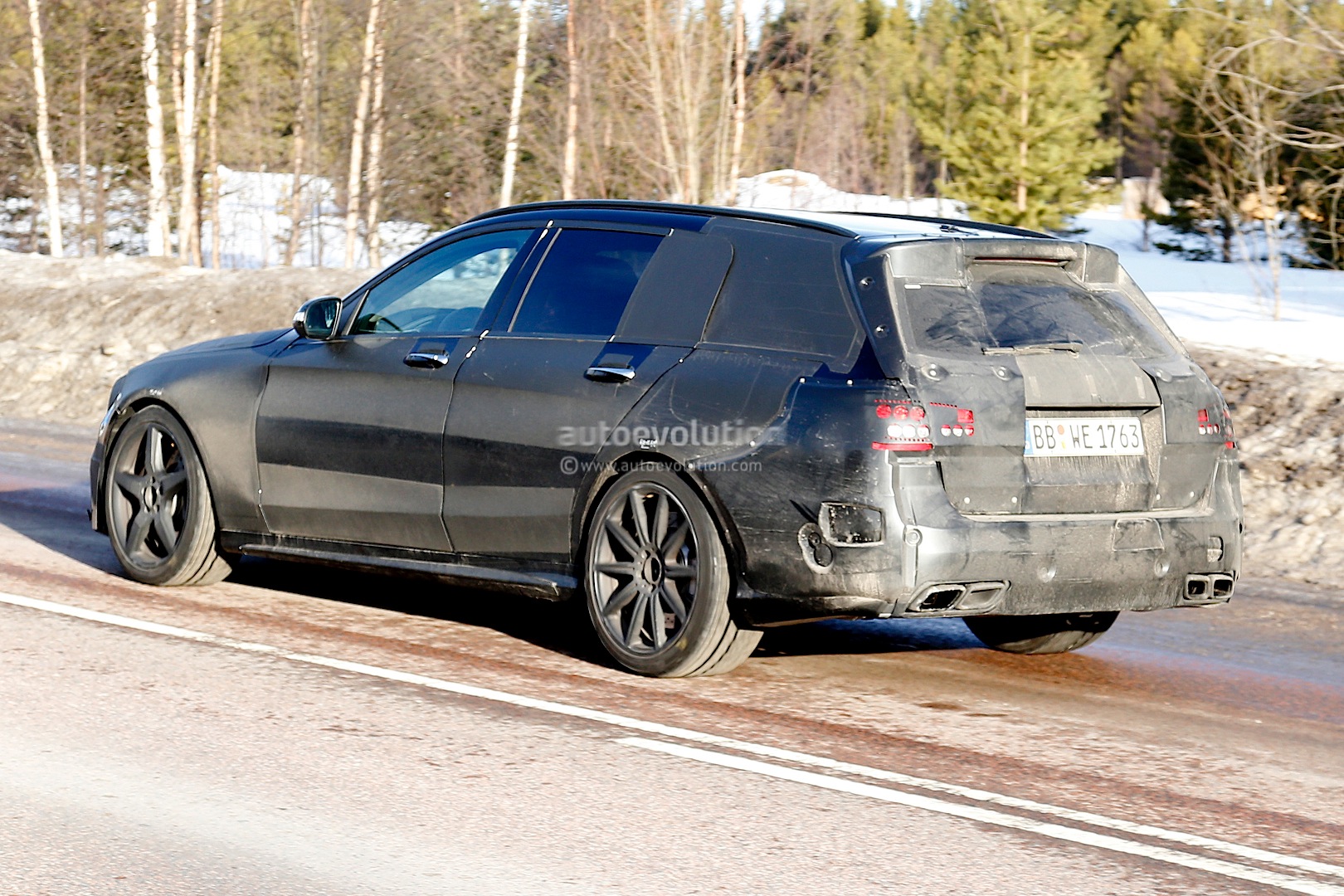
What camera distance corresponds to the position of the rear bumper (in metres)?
5.68

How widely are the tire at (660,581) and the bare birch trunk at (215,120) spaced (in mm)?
28689

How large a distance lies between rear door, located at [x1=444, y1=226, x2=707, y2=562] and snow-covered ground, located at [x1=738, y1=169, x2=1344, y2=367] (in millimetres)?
2000

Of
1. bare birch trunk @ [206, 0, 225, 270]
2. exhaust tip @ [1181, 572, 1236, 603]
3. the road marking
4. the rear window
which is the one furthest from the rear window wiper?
bare birch trunk @ [206, 0, 225, 270]

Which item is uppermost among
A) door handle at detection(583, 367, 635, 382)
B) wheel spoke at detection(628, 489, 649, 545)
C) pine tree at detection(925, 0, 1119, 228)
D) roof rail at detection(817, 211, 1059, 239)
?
pine tree at detection(925, 0, 1119, 228)

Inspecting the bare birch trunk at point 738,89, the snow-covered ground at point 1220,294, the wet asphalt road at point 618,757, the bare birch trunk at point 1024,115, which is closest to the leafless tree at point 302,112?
the snow-covered ground at point 1220,294

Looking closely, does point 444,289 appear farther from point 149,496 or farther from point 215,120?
point 215,120

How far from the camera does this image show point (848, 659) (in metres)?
6.85

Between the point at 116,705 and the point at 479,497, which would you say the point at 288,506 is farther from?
the point at 116,705

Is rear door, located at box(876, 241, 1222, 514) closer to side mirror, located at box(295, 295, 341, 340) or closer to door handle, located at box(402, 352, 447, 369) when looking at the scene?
door handle, located at box(402, 352, 447, 369)

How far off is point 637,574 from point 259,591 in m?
2.45

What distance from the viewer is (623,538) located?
20.6 ft

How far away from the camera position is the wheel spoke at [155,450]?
793 cm

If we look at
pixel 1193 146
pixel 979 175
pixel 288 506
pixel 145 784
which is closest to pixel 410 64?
pixel 979 175

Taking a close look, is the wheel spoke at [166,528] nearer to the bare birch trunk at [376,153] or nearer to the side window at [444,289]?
the side window at [444,289]
